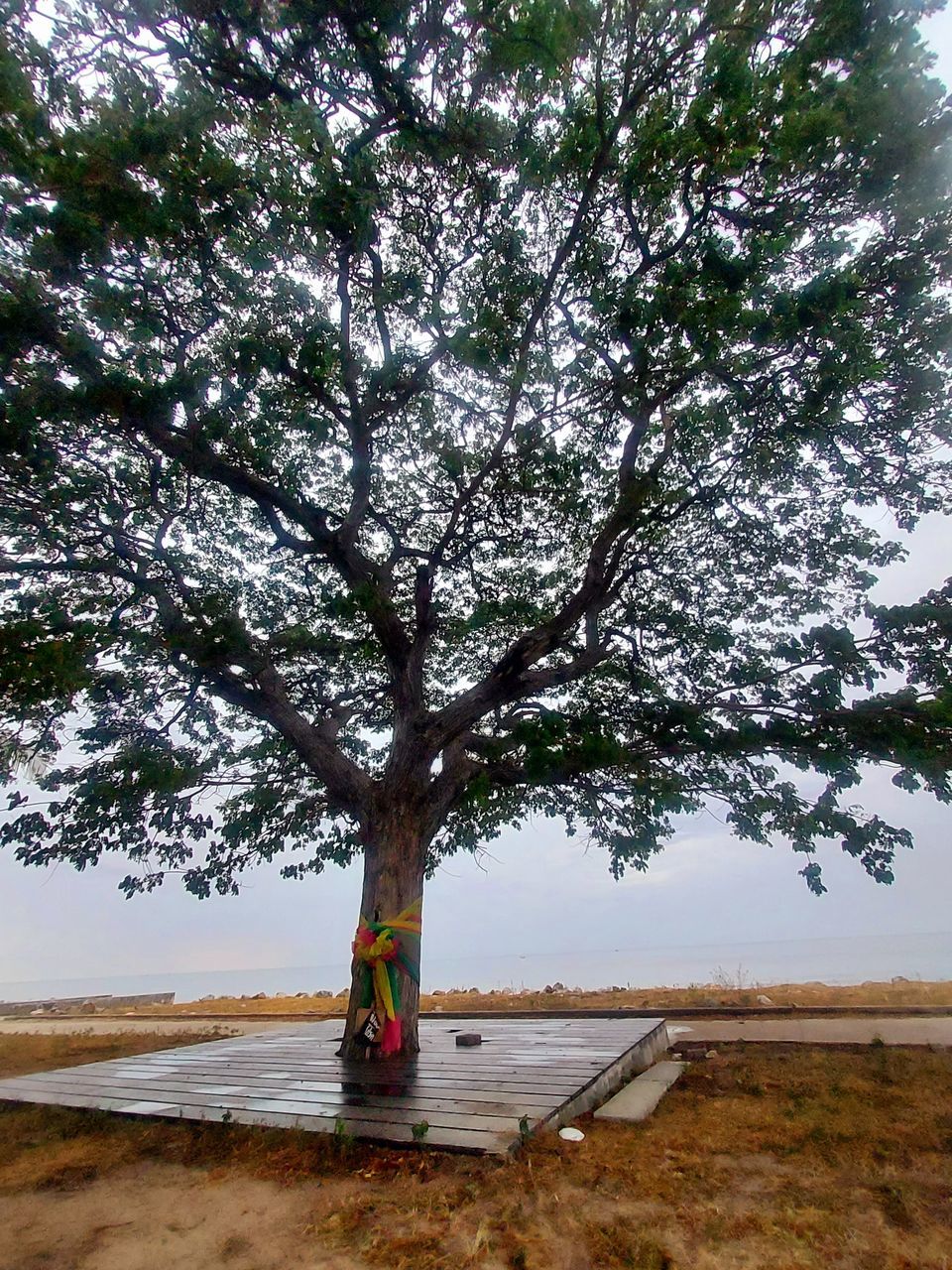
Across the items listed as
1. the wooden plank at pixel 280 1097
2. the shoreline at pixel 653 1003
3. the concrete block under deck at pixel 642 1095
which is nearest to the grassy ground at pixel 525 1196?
the concrete block under deck at pixel 642 1095

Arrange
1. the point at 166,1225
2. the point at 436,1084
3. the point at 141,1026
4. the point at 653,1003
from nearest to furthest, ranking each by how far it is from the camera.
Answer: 1. the point at 166,1225
2. the point at 436,1084
3. the point at 653,1003
4. the point at 141,1026

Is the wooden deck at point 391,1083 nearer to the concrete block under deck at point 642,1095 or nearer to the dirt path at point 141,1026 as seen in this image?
the concrete block under deck at point 642,1095

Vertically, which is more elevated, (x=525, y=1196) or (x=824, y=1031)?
(x=824, y=1031)

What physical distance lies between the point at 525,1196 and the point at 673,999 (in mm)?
8651

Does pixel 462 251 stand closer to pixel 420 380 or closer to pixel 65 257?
pixel 420 380

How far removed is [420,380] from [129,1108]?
25.6 ft

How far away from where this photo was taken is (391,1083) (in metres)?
4.98

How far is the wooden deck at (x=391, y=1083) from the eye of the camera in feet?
13.3

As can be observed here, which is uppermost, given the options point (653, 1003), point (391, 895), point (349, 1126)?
point (391, 895)

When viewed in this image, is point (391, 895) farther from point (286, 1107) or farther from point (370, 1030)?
point (286, 1107)

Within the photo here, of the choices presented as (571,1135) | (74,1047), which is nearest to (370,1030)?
(571,1135)

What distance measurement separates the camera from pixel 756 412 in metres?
7.33

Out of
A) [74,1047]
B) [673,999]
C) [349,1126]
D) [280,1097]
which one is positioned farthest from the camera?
[673,999]

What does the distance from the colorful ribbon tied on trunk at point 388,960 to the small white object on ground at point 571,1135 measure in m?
2.71
